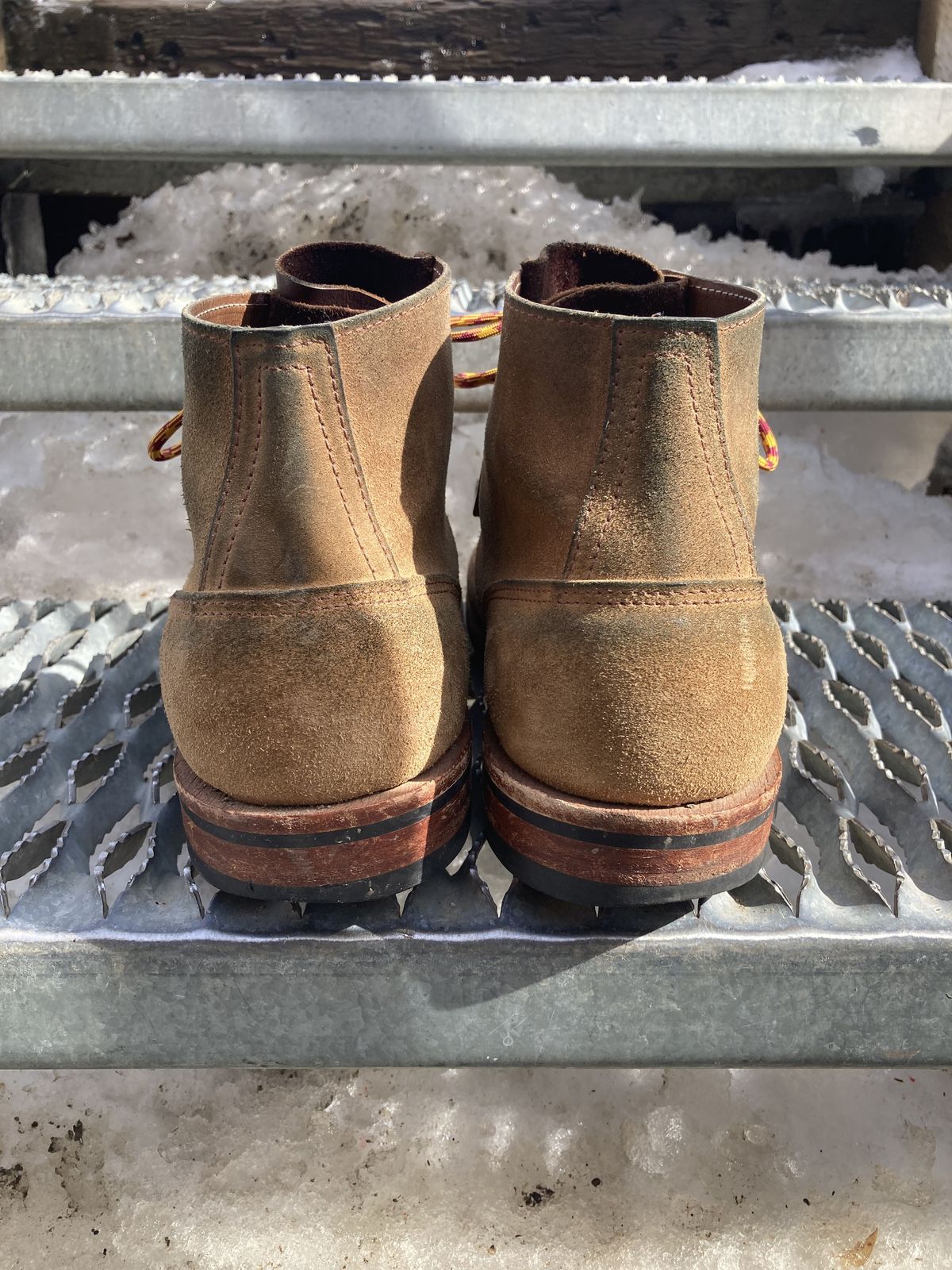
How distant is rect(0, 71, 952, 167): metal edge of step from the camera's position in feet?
4.34

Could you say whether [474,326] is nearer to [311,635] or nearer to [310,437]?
[310,437]

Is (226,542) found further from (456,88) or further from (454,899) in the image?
(456,88)

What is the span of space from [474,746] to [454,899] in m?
0.22

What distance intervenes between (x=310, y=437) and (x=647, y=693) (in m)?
0.32

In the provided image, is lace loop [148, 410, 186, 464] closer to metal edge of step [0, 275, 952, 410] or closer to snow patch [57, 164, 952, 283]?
metal edge of step [0, 275, 952, 410]

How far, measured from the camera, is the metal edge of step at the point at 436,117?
132 cm

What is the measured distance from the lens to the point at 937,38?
68.5 inches

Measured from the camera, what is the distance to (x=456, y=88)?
1.33m

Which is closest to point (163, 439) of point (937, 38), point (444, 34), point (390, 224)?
point (390, 224)

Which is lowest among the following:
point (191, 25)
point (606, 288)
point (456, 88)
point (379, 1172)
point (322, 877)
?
point (379, 1172)

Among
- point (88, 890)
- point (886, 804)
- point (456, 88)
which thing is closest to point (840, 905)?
point (886, 804)

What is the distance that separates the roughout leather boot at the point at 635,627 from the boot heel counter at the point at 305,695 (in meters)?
0.10

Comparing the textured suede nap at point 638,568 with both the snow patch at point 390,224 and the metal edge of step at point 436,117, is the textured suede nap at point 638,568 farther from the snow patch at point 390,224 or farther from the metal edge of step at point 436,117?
the snow patch at point 390,224

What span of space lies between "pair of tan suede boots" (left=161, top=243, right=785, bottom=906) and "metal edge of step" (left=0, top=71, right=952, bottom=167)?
77cm
